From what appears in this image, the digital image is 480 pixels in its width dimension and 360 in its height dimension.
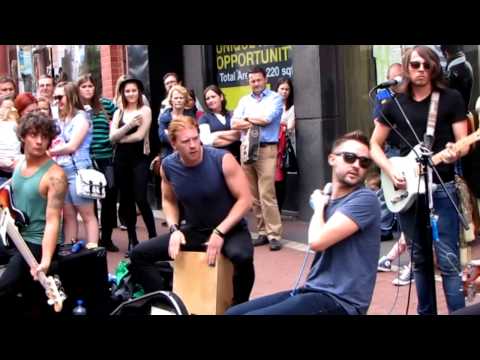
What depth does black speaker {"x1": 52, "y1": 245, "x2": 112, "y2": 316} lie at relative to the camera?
5.05 m

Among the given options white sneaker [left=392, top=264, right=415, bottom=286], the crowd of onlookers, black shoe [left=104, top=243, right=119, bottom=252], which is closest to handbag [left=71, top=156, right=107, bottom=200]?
the crowd of onlookers

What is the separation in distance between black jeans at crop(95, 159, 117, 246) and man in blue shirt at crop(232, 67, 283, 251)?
54.9 inches

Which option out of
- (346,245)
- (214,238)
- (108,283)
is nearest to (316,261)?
(346,245)

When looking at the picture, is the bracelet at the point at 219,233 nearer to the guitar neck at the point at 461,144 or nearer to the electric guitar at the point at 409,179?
the electric guitar at the point at 409,179

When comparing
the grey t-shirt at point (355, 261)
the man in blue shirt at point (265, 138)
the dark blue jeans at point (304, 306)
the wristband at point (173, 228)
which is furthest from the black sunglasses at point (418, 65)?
the man in blue shirt at point (265, 138)

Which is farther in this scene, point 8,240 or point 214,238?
point 8,240

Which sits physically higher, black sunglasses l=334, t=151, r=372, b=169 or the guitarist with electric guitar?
black sunglasses l=334, t=151, r=372, b=169

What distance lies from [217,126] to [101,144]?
3.93 ft

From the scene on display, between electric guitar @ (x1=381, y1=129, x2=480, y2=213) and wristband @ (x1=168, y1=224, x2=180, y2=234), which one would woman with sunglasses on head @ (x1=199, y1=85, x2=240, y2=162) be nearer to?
Result: wristband @ (x1=168, y1=224, x2=180, y2=234)

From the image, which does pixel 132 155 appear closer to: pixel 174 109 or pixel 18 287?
pixel 174 109

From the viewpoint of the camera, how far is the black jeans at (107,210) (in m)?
8.01

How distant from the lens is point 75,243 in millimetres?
5266

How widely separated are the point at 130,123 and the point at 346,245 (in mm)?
4521
